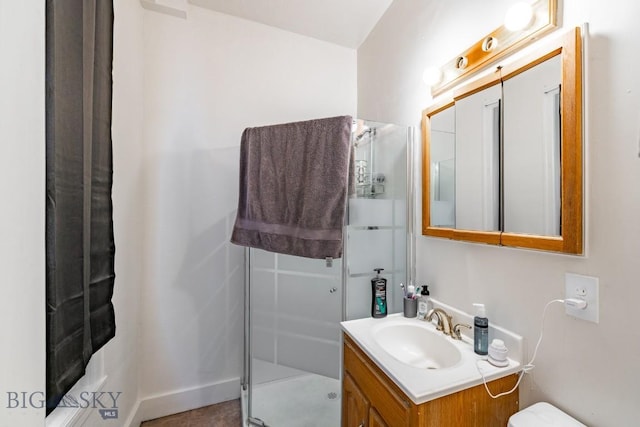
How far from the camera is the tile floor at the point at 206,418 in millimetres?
1680

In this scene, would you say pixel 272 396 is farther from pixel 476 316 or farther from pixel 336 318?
pixel 476 316

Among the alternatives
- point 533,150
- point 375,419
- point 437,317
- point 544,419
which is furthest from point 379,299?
point 533,150

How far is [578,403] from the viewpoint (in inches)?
30.5

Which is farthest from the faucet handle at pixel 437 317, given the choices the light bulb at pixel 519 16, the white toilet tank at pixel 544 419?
the light bulb at pixel 519 16

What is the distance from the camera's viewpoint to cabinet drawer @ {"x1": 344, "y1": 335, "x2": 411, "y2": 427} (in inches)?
33.4

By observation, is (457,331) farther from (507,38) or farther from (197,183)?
(197,183)

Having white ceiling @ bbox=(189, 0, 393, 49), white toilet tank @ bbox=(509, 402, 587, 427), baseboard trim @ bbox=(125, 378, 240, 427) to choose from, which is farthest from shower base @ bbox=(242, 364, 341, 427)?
white ceiling @ bbox=(189, 0, 393, 49)

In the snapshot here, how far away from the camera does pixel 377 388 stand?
98 cm

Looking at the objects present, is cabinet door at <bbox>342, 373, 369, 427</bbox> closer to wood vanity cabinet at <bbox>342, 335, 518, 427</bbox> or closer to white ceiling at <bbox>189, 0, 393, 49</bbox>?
wood vanity cabinet at <bbox>342, 335, 518, 427</bbox>

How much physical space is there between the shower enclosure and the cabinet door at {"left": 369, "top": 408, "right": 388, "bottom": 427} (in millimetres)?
485

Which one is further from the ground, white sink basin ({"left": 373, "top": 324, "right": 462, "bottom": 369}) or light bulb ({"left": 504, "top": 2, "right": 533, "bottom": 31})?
light bulb ({"left": 504, "top": 2, "right": 533, "bottom": 31})

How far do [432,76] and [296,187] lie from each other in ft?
2.92

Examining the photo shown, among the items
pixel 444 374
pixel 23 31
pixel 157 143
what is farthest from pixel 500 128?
pixel 157 143

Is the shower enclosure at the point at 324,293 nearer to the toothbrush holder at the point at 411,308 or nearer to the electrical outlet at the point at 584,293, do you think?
the toothbrush holder at the point at 411,308
